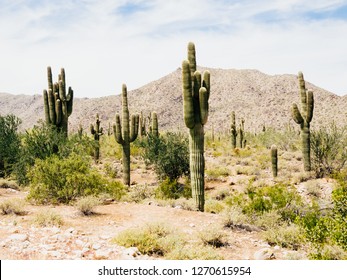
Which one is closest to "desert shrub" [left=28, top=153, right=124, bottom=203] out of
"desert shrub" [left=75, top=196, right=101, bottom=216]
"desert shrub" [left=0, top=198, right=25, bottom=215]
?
"desert shrub" [left=75, top=196, right=101, bottom=216]

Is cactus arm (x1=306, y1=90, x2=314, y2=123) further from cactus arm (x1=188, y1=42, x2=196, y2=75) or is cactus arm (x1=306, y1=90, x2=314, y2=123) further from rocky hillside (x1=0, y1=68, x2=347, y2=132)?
rocky hillside (x1=0, y1=68, x2=347, y2=132)

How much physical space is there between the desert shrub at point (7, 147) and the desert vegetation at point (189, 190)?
0.05 m

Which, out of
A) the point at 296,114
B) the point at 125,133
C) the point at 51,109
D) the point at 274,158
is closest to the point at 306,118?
the point at 296,114

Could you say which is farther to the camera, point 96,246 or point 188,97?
point 188,97

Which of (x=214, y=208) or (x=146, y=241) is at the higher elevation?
(x=146, y=241)

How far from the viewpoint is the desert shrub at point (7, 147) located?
60.0 feet

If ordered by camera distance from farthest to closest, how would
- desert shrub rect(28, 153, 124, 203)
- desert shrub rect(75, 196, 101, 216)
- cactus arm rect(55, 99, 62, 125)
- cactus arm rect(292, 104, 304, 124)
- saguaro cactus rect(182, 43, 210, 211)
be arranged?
1. cactus arm rect(292, 104, 304, 124)
2. cactus arm rect(55, 99, 62, 125)
3. desert shrub rect(28, 153, 124, 203)
4. saguaro cactus rect(182, 43, 210, 211)
5. desert shrub rect(75, 196, 101, 216)

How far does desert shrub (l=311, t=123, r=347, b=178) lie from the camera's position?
66.1 feet

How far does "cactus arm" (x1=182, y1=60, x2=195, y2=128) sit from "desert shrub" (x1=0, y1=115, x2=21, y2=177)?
31.3 ft

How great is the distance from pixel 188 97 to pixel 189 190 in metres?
5.06

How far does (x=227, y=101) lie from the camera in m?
90.8

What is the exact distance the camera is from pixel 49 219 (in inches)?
350

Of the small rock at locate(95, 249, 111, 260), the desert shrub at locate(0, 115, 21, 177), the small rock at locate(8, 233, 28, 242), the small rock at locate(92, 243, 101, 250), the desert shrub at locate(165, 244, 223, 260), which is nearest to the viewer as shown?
the small rock at locate(95, 249, 111, 260)

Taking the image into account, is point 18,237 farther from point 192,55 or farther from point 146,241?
point 192,55
